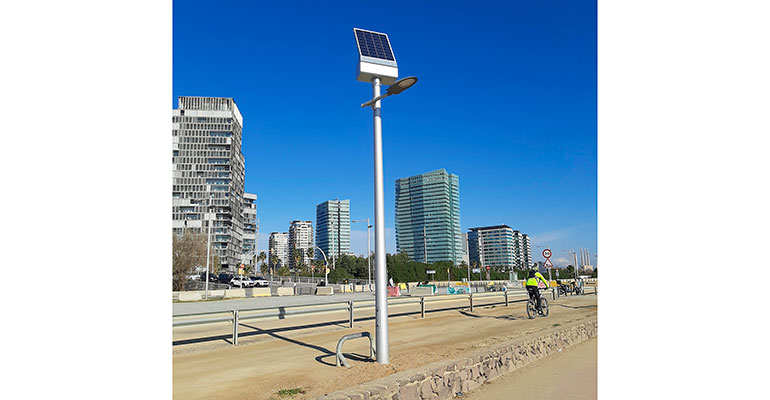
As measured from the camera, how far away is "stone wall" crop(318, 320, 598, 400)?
4.67m

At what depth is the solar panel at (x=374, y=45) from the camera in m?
6.98

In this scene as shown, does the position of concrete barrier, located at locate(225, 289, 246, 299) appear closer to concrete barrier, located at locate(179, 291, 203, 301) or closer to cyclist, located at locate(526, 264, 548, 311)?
concrete barrier, located at locate(179, 291, 203, 301)

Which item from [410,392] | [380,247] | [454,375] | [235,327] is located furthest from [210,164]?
[410,392]

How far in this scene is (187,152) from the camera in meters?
109

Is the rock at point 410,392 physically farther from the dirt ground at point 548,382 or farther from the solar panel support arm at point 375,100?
the solar panel support arm at point 375,100

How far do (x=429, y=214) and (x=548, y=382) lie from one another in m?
85.0

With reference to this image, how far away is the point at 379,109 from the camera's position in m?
6.80

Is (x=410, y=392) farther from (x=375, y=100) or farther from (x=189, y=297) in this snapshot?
(x=189, y=297)

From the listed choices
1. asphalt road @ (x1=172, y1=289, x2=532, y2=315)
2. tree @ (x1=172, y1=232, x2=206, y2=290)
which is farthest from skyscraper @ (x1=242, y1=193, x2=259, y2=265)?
asphalt road @ (x1=172, y1=289, x2=532, y2=315)

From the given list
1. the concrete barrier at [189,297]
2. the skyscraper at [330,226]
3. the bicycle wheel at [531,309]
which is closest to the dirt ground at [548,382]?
the bicycle wheel at [531,309]
